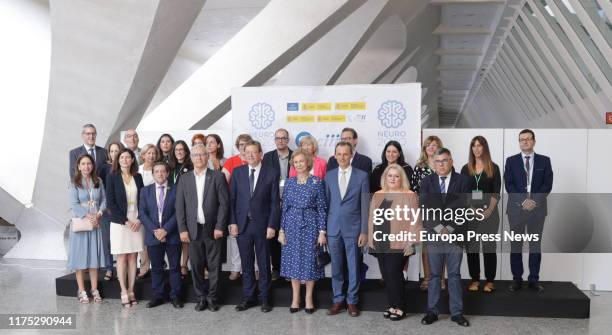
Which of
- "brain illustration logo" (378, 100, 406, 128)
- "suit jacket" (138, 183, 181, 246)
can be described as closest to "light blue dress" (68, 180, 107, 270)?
"suit jacket" (138, 183, 181, 246)

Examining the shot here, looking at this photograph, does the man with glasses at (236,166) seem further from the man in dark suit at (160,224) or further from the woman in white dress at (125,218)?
the woman in white dress at (125,218)

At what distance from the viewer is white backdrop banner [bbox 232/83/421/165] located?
6355 millimetres

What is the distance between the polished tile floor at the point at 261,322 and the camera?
5164mm

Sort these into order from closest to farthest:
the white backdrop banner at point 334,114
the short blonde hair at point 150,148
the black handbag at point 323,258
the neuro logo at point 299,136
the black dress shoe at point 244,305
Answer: the black handbag at point 323,258
the black dress shoe at point 244,305
the short blonde hair at point 150,148
the white backdrop banner at point 334,114
the neuro logo at point 299,136

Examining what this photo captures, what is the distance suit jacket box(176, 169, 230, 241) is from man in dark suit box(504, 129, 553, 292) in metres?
2.96

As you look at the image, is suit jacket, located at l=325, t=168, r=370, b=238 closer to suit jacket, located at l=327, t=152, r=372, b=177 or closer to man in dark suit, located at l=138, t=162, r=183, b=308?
suit jacket, located at l=327, t=152, r=372, b=177

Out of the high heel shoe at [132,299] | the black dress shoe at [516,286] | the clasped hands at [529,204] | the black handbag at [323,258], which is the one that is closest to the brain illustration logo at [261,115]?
the black handbag at [323,258]

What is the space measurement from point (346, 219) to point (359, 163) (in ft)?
2.64

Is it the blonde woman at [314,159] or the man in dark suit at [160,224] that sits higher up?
the blonde woman at [314,159]

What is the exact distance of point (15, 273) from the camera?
783 centimetres

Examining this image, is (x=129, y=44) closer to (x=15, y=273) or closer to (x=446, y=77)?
(x=15, y=273)

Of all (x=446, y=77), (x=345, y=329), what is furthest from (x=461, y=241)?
(x=446, y=77)

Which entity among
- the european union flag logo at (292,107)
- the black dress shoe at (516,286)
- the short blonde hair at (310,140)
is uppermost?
the european union flag logo at (292,107)

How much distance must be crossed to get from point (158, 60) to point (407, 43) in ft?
29.6
